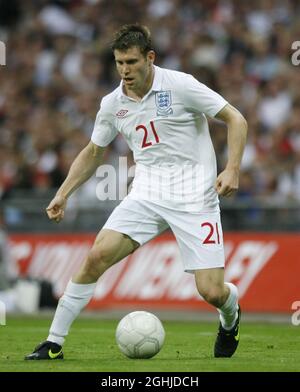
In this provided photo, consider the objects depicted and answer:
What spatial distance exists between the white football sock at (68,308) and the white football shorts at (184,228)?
20.9 inches

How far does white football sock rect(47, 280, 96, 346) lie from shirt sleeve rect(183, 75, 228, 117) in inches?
63.8

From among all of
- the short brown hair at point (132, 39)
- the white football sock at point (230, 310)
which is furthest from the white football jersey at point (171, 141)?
the white football sock at point (230, 310)

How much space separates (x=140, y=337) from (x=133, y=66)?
2121mm

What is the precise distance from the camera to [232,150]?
876 centimetres

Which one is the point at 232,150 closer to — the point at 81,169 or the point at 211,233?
the point at 211,233

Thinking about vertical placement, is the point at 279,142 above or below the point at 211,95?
below

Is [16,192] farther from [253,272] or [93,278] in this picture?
[93,278]

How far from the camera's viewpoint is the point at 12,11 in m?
23.4

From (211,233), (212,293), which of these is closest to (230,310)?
(212,293)

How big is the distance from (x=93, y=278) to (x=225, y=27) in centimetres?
1112

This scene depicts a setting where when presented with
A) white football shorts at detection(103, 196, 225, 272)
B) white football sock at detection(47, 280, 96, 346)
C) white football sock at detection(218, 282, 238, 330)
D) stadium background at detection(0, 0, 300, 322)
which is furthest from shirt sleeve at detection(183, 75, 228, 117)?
stadium background at detection(0, 0, 300, 322)

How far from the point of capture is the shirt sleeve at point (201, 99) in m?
8.93

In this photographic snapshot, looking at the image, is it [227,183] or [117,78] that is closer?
[227,183]
